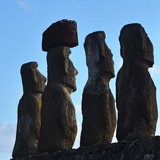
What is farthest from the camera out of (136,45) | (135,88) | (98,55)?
(98,55)

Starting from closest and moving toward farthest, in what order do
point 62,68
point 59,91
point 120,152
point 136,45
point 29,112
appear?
point 120,152, point 136,45, point 59,91, point 62,68, point 29,112

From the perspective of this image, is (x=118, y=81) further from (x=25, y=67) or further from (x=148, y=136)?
(x=25, y=67)

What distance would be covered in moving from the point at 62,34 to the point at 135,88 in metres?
3.71

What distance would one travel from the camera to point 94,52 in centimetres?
1225

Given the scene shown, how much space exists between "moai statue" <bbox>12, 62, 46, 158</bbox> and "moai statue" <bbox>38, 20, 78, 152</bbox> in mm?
1194

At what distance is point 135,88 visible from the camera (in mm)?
10742

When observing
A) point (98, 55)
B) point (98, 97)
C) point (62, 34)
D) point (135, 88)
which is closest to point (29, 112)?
point (62, 34)

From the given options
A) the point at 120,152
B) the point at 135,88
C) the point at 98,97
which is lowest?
the point at 120,152

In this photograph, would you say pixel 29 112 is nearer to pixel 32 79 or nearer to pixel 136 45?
pixel 32 79

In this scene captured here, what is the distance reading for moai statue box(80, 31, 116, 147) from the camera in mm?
11375

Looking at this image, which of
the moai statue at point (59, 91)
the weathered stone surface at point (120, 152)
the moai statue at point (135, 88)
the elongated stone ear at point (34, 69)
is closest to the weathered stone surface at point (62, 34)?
the moai statue at point (59, 91)

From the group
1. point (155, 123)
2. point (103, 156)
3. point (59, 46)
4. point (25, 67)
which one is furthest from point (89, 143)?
point (25, 67)

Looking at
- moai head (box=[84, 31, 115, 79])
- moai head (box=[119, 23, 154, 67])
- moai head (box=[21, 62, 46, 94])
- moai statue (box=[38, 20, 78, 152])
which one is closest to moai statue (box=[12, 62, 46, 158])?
moai head (box=[21, 62, 46, 94])

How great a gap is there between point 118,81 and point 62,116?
83.7 inches
